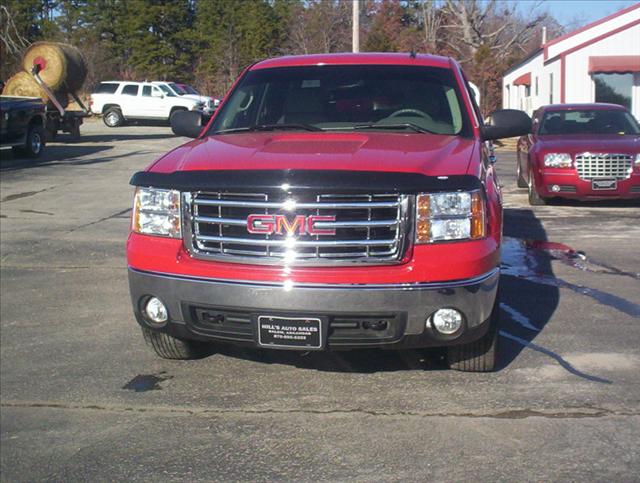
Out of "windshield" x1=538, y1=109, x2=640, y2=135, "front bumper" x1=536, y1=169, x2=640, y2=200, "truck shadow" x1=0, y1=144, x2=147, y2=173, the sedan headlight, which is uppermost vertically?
"windshield" x1=538, y1=109, x2=640, y2=135

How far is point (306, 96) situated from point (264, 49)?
5064cm

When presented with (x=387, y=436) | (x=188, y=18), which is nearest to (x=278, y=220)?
(x=387, y=436)

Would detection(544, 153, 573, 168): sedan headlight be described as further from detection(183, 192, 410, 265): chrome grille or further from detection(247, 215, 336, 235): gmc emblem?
detection(247, 215, 336, 235): gmc emblem

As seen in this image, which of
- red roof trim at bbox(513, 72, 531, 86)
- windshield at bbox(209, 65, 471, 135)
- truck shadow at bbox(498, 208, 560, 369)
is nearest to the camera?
windshield at bbox(209, 65, 471, 135)

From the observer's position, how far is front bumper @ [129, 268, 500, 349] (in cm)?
418

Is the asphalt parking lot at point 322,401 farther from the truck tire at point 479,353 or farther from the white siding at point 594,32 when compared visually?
the white siding at point 594,32

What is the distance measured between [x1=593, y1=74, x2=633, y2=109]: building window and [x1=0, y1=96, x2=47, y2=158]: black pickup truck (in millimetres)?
18263

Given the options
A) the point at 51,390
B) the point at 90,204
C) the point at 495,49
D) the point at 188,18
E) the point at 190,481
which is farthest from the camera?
the point at 188,18

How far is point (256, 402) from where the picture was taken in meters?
4.69

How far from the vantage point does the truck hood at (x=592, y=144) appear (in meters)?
11.9

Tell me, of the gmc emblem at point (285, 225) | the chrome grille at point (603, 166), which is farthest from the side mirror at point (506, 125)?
the chrome grille at point (603, 166)

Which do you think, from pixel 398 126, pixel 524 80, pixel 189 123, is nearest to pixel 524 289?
pixel 398 126

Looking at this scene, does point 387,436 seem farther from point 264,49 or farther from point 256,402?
point 264,49

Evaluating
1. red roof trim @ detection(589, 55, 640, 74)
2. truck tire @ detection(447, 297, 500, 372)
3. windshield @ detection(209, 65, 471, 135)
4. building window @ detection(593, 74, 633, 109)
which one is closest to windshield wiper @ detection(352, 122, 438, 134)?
windshield @ detection(209, 65, 471, 135)
